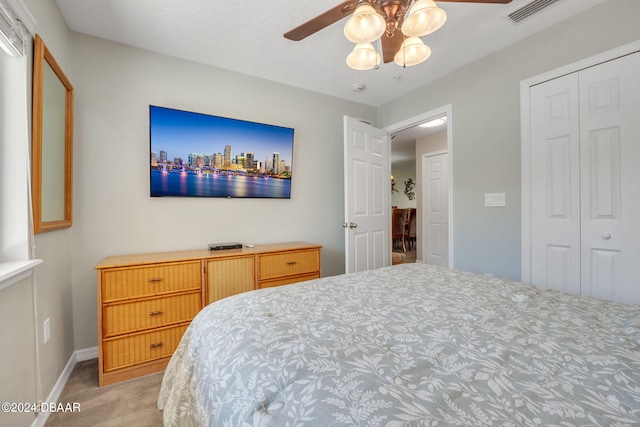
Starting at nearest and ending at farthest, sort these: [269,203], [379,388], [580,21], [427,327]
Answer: [379,388]
[427,327]
[580,21]
[269,203]

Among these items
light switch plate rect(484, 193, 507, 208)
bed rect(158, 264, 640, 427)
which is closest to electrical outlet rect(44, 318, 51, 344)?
bed rect(158, 264, 640, 427)

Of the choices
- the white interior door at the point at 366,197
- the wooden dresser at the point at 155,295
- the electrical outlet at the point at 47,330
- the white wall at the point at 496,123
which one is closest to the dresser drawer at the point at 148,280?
the wooden dresser at the point at 155,295

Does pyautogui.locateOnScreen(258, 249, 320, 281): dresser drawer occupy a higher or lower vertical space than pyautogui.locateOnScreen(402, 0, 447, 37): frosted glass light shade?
lower

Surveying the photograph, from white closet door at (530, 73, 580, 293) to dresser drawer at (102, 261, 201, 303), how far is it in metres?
2.71

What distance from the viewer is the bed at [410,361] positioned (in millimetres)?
563

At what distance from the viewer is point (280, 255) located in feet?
8.07

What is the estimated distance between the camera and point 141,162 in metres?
2.26

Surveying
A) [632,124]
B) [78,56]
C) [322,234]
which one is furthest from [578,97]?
→ [78,56]

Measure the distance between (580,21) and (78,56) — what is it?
3.71 m

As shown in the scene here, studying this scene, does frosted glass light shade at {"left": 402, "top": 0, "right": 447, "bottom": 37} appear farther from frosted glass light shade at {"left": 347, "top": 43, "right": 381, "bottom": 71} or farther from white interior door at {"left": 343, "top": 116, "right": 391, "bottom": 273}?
white interior door at {"left": 343, "top": 116, "right": 391, "bottom": 273}

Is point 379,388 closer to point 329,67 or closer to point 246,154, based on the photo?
point 246,154

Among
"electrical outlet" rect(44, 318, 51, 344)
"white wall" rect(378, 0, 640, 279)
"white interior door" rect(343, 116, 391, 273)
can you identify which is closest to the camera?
"electrical outlet" rect(44, 318, 51, 344)

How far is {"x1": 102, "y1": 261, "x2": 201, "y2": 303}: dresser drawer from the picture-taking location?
5.85ft

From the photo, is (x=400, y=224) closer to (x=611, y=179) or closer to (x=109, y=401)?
(x=611, y=179)
